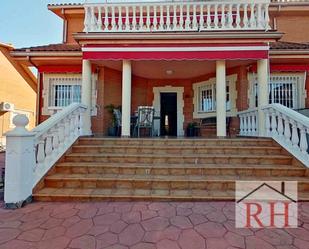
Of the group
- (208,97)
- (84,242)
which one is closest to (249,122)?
(208,97)

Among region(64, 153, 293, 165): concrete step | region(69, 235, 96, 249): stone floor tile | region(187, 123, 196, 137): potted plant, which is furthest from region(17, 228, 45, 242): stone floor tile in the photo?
region(187, 123, 196, 137): potted plant

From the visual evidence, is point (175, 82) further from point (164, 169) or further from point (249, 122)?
point (164, 169)

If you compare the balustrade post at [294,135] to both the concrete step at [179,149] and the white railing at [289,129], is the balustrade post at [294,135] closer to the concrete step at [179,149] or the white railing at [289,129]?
the white railing at [289,129]

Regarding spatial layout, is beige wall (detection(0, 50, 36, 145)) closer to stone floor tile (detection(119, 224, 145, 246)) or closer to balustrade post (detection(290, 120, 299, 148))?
stone floor tile (detection(119, 224, 145, 246))

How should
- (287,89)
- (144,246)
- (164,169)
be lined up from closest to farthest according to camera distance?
(144,246)
(164,169)
(287,89)

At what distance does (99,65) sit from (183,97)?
148 inches

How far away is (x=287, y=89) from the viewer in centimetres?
879

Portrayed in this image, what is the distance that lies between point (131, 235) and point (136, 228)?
0.16m

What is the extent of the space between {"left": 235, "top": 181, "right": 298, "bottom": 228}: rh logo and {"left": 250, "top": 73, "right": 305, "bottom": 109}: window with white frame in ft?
17.9

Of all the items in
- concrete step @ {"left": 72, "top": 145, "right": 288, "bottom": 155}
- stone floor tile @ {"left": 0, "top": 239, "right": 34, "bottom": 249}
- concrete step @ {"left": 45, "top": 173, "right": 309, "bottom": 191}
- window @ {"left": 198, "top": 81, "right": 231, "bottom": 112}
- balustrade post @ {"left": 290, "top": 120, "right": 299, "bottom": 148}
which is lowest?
stone floor tile @ {"left": 0, "top": 239, "right": 34, "bottom": 249}

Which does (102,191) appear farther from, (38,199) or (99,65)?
(99,65)

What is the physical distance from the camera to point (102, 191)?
3938 millimetres

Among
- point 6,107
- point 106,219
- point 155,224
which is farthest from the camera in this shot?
point 6,107

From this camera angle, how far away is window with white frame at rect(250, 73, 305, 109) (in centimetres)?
865
